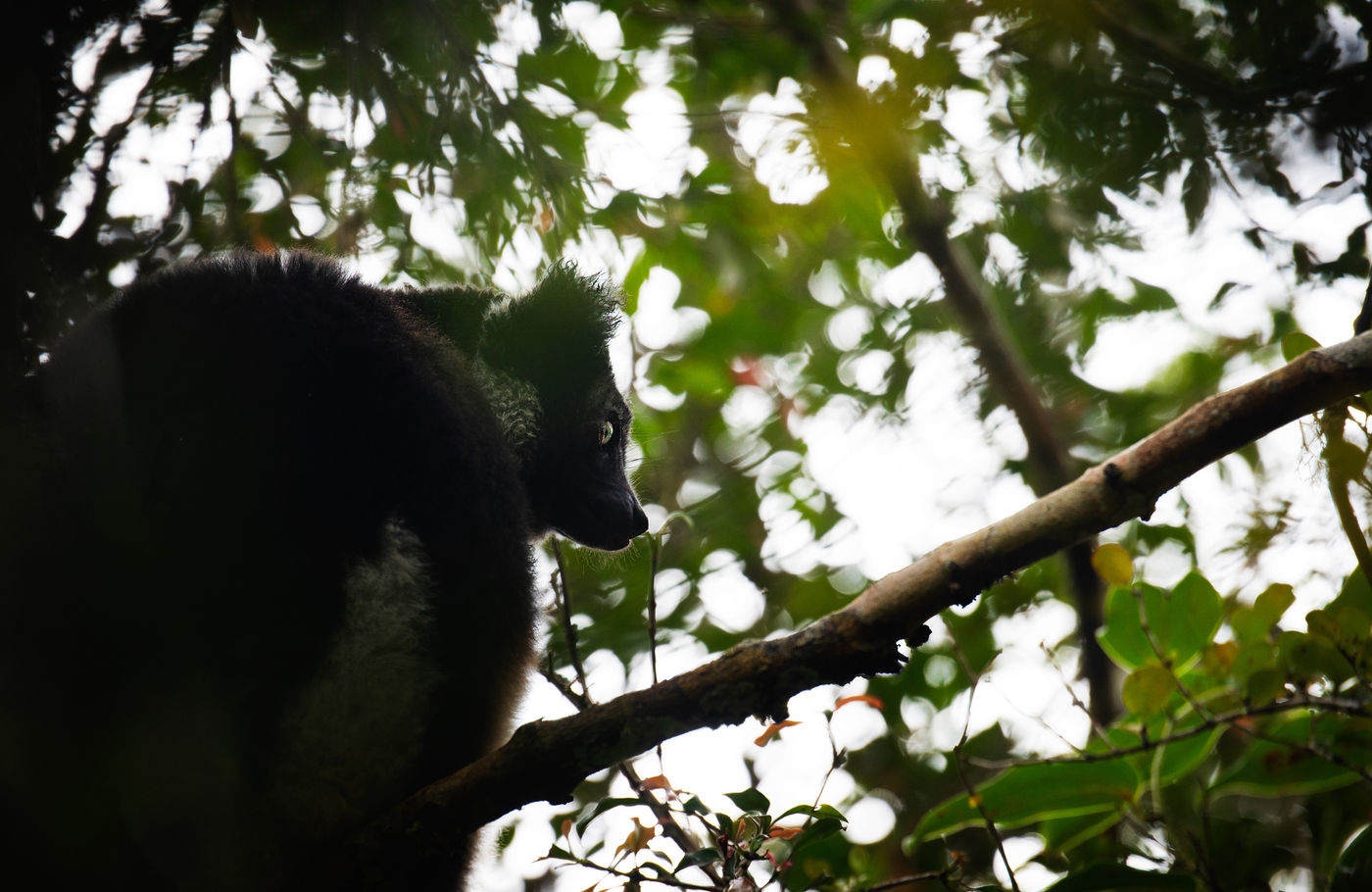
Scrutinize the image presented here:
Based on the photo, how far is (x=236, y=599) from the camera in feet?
7.25

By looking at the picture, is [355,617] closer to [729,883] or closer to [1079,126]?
[729,883]

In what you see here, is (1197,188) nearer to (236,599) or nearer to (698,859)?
(698,859)

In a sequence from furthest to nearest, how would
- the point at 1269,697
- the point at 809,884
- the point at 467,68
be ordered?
the point at 467,68, the point at 809,884, the point at 1269,697

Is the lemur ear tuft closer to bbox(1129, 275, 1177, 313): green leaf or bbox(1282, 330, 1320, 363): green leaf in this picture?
bbox(1282, 330, 1320, 363): green leaf

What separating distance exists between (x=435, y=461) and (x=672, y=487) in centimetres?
355

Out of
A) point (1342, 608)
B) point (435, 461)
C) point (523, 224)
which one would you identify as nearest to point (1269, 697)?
point (1342, 608)

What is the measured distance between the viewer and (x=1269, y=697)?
211 cm

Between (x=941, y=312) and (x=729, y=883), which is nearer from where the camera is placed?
(x=729, y=883)

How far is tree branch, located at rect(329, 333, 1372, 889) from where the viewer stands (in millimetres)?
1884

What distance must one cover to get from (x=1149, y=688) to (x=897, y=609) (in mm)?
760

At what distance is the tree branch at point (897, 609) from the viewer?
1.88m

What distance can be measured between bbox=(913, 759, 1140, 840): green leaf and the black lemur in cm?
119

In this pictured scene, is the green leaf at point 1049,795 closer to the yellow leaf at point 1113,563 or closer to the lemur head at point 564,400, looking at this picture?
the yellow leaf at point 1113,563

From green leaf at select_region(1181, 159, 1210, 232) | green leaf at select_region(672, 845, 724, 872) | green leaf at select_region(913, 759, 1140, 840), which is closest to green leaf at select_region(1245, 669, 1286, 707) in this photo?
green leaf at select_region(913, 759, 1140, 840)
